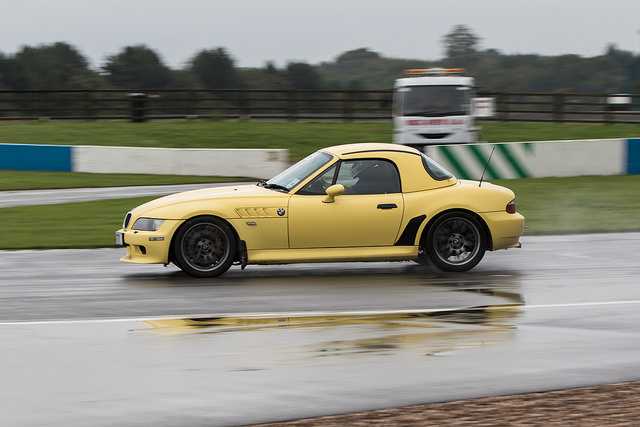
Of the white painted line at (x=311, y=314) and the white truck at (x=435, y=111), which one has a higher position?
the white truck at (x=435, y=111)

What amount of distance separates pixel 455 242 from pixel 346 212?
4.30 ft

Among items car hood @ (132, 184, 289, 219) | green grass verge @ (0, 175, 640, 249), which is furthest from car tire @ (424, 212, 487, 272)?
green grass verge @ (0, 175, 640, 249)

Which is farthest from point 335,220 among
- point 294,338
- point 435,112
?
point 435,112

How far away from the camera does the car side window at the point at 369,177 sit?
9.72m

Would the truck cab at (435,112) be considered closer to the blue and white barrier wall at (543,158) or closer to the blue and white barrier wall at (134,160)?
the blue and white barrier wall at (543,158)

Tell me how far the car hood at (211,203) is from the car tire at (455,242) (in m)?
1.69

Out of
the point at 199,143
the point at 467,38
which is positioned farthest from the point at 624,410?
the point at 467,38

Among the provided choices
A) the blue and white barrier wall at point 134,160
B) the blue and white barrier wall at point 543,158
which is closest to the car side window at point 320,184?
the blue and white barrier wall at point 543,158

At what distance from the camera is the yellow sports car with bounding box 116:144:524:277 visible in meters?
9.45

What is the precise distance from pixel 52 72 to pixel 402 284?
6742 centimetres

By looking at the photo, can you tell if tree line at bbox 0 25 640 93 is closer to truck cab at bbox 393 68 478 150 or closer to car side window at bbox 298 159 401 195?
truck cab at bbox 393 68 478 150

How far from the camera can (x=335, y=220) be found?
31.1ft

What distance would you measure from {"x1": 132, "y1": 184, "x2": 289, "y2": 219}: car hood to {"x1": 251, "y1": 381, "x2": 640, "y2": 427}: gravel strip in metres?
4.60

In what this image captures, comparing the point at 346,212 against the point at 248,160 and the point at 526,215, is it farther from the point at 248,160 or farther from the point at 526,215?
the point at 248,160
